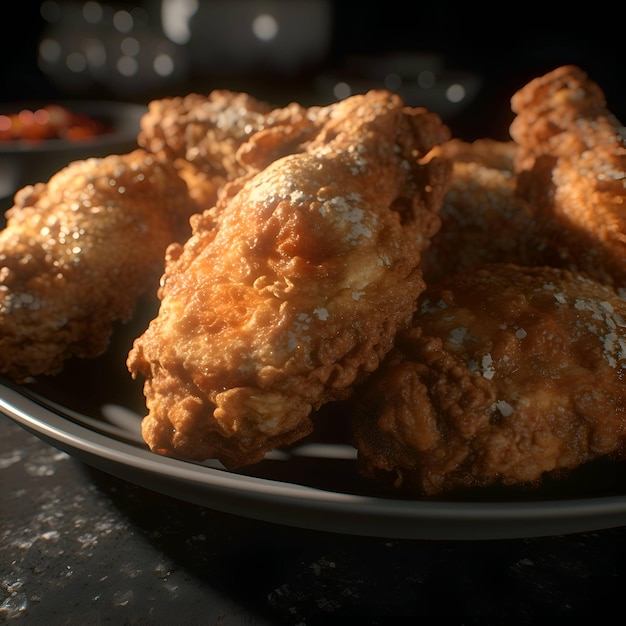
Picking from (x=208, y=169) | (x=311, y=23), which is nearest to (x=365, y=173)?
(x=208, y=169)

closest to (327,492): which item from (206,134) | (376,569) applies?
(376,569)

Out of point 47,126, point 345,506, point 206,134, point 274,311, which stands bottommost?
point 345,506

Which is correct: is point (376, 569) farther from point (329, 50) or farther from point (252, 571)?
point (329, 50)

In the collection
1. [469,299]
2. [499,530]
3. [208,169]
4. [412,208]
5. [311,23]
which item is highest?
[311,23]

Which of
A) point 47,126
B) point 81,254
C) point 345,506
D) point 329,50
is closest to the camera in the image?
point 345,506

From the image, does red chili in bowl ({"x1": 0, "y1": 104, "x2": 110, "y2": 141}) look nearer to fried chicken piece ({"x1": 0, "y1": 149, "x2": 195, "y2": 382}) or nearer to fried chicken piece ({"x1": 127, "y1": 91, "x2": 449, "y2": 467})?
fried chicken piece ({"x1": 0, "y1": 149, "x2": 195, "y2": 382})

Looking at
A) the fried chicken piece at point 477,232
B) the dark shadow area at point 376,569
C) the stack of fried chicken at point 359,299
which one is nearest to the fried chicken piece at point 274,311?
the stack of fried chicken at point 359,299

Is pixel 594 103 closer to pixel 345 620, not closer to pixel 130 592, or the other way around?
pixel 345 620
